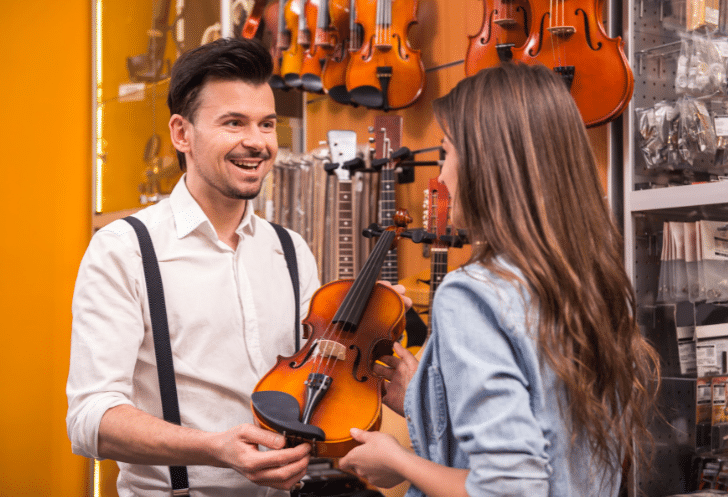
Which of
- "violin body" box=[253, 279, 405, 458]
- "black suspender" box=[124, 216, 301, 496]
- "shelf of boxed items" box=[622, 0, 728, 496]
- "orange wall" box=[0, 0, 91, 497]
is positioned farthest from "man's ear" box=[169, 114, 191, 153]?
"orange wall" box=[0, 0, 91, 497]

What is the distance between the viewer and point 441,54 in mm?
3000

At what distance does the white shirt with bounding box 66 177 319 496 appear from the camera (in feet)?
4.78

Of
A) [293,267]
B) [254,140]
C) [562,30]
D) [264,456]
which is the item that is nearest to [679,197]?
[562,30]

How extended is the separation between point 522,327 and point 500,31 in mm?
1628

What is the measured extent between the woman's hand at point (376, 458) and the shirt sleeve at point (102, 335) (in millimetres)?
555

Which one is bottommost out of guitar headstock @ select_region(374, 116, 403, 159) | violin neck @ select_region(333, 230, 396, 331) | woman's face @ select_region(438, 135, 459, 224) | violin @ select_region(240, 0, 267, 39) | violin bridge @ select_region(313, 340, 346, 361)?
violin bridge @ select_region(313, 340, 346, 361)

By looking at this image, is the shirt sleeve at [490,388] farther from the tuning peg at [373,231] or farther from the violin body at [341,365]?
the tuning peg at [373,231]

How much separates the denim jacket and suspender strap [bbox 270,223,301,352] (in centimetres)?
73

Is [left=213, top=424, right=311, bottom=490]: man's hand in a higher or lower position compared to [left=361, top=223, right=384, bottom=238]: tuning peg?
lower

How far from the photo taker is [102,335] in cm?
145

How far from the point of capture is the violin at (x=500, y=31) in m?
2.31

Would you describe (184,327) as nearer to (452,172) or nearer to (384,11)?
(452,172)

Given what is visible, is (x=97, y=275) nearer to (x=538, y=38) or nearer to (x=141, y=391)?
(x=141, y=391)

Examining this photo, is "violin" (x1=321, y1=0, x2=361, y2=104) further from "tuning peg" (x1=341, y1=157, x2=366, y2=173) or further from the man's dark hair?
the man's dark hair
